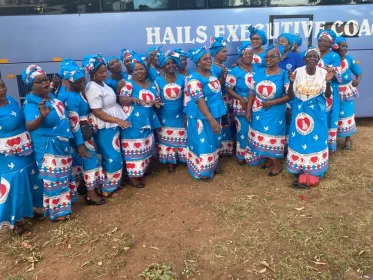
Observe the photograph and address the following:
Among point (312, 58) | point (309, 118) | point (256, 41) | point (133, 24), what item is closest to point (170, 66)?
point (256, 41)

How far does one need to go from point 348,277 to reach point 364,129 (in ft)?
15.2

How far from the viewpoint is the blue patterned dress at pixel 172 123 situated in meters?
4.33

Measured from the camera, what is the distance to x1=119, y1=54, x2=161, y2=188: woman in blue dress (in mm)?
4129

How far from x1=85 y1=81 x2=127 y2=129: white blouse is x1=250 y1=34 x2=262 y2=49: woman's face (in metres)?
2.21

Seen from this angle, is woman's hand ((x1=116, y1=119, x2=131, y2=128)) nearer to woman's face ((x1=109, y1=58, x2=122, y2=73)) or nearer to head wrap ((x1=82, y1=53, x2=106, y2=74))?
head wrap ((x1=82, y1=53, x2=106, y2=74))

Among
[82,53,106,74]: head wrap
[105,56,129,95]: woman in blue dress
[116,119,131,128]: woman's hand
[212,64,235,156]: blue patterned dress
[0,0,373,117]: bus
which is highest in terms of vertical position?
[0,0,373,117]: bus

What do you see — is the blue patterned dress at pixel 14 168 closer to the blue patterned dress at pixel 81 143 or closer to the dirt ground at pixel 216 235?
the dirt ground at pixel 216 235

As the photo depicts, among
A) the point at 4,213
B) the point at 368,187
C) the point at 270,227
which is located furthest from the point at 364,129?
the point at 4,213

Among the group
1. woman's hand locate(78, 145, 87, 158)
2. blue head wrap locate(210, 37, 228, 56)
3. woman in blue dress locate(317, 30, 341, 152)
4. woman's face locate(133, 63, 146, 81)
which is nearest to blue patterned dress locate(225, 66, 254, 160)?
blue head wrap locate(210, 37, 228, 56)

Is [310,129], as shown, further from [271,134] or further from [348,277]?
[348,277]

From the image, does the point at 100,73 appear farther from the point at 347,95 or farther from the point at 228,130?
the point at 347,95

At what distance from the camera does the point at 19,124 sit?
320 centimetres

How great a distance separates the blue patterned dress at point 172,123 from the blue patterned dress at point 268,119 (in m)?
0.96

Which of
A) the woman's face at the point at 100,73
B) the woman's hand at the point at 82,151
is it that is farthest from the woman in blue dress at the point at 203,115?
the woman's hand at the point at 82,151
